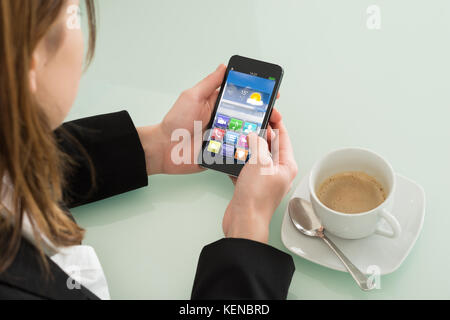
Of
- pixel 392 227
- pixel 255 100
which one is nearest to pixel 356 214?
pixel 392 227

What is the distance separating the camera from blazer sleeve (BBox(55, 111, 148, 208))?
0.71m

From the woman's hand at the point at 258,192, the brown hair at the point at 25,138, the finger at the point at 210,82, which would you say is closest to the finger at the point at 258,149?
the woman's hand at the point at 258,192

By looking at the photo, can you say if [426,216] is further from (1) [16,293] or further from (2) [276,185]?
(1) [16,293]

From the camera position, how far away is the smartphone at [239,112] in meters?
→ 0.73

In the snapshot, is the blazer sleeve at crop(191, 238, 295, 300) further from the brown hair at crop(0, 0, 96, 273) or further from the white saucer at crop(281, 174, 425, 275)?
the brown hair at crop(0, 0, 96, 273)

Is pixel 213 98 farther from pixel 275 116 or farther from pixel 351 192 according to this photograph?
pixel 351 192

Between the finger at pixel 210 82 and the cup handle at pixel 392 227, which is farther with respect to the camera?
the finger at pixel 210 82

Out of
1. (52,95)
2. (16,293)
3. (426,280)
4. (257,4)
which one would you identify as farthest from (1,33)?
(257,4)

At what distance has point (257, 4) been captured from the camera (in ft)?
3.16

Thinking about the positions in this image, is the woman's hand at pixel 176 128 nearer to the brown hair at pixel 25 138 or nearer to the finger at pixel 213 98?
the finger at pixel 213 98

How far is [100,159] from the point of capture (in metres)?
0.72

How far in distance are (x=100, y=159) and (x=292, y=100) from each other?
13.2 inches

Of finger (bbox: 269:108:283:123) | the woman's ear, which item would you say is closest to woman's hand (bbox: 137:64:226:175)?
finger (bbox: 269:108:283:123)

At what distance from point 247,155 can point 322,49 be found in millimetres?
286
